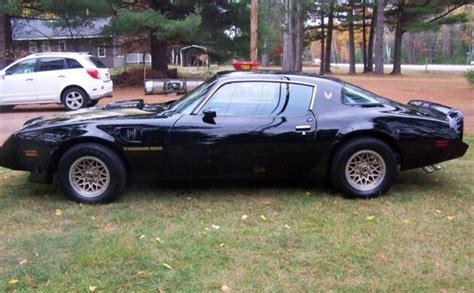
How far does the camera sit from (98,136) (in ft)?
17.8

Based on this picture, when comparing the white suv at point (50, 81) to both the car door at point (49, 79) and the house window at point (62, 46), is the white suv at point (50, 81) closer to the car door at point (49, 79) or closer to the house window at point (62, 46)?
the car door at point (49, 79)

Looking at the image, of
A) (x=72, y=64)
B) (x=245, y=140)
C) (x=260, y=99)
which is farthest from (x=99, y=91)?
(x=245, y=140)

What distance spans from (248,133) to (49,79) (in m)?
10.7

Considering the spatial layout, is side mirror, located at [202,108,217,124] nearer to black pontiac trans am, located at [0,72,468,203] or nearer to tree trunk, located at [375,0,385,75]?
black pontiac trans am, located at [0,72,468,203]

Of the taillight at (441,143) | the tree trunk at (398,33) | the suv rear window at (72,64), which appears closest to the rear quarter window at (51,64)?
the suv rear window at (72,64)

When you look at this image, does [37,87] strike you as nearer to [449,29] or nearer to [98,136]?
[98,136]

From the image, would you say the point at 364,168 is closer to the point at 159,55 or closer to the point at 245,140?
the point at 245,140

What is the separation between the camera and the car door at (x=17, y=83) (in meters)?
14.7

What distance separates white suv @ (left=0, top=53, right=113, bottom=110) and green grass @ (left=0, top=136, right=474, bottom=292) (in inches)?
346

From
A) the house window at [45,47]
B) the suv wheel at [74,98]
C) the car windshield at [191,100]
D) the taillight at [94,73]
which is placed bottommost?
the suv wheel at [74,98]

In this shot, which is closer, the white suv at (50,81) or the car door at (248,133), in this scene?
the car door at (248,133)

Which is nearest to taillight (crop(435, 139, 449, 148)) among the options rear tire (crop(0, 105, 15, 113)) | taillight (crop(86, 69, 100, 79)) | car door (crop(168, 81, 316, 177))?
car door (crop(168, 81, 316, 177))

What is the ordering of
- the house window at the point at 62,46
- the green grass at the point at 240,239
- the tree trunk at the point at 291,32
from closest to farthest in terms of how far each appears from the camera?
the green grass at the point at 240,239
the house window at the point at 62,46
the tree trunk at the point at 291,32

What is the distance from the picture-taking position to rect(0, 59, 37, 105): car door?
14680 millimetres
